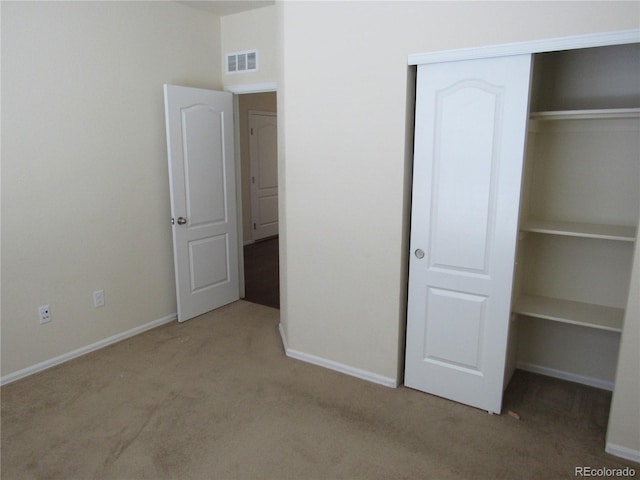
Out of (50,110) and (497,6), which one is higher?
(497,6)

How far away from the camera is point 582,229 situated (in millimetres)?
2600

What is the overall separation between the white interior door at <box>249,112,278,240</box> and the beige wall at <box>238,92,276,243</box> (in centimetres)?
7

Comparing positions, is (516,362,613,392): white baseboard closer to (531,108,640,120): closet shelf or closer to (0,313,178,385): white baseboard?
(531,108,640,120): closet shelf

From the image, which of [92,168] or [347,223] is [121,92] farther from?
[347,223]

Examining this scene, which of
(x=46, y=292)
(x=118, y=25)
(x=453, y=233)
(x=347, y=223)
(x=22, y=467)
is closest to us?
(x=22, y=467)

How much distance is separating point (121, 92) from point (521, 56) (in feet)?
8.99

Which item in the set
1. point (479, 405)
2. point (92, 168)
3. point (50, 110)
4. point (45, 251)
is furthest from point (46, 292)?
point (479, 405)

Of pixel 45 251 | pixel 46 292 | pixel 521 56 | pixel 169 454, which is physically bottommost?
pixel 169 454

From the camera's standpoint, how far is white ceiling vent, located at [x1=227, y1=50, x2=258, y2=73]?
4.03 m

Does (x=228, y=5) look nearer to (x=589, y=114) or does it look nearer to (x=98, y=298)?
(x=98, y=298)

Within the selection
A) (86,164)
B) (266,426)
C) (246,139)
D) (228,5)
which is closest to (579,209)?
(266,426)

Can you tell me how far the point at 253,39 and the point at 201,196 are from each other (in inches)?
57.0

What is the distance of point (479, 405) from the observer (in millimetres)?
2709

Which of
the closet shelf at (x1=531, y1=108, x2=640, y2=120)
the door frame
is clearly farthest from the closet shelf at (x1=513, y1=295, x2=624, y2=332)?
the door frame
